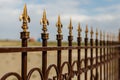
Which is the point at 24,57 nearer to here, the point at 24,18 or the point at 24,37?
the point at 24,37

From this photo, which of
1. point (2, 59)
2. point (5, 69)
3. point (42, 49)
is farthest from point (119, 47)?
point (2, 59)

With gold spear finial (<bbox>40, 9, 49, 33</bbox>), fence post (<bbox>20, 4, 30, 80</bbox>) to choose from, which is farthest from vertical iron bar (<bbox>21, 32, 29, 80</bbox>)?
gold spear finial (<bbox>40, 9, 49, 33</bbox>)

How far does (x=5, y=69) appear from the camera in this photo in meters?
31.0

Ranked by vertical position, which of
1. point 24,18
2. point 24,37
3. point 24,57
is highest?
point 24,18

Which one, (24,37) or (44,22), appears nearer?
(24,37)

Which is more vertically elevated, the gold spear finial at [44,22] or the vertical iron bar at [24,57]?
the gold spear finial at [44,22]

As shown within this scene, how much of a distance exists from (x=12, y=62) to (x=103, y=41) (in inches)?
1072

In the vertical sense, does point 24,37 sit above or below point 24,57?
above

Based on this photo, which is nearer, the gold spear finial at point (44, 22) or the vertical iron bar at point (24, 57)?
the vertical iron bar at point (24, 57)

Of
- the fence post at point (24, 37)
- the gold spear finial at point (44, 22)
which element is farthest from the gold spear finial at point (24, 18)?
the gold spear finial at point (44, 22)

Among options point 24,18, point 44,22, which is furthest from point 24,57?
point 44,22

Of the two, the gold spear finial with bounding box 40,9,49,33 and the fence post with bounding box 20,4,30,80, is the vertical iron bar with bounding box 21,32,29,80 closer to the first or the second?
the fence post with bounding box 20,4,30,80

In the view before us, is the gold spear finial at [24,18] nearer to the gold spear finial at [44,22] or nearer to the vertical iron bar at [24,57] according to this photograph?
the vertical iron bar at [24,57]

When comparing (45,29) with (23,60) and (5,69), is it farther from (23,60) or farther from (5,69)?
(5,69)
